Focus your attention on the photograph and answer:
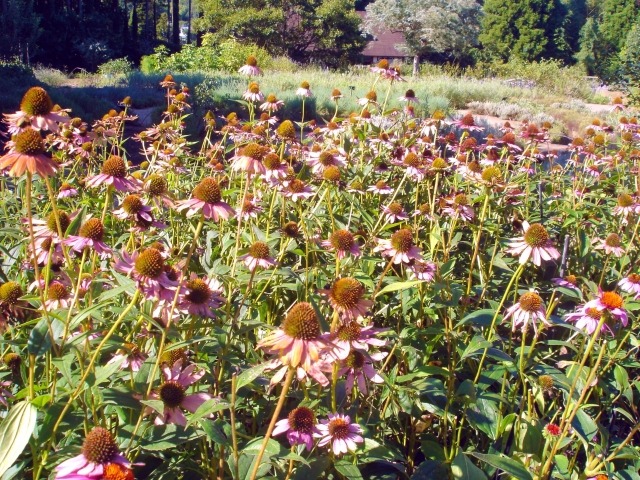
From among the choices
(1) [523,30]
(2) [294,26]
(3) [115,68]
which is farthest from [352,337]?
(1) [523,30]

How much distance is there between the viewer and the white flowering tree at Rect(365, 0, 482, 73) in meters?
20.1

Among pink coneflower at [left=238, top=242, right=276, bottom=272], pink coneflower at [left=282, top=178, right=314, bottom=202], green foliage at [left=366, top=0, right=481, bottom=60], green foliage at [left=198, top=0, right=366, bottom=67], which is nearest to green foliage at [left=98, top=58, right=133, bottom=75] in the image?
green foliage at [left=198, top=0, right=366, bottom=67]

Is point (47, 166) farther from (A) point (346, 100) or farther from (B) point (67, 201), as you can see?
(A) point (346, 100)

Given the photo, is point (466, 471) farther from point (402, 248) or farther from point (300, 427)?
point (402, 248)

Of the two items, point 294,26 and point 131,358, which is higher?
point 294,26

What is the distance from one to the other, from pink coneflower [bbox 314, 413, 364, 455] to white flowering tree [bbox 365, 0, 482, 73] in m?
19.4

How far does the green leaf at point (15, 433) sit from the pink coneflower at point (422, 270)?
85 centimetres

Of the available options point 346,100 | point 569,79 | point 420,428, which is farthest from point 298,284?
point 569,79

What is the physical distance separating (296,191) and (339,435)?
0.86 m

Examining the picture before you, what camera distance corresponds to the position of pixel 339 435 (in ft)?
3.18

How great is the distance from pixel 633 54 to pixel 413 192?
14.7 ft

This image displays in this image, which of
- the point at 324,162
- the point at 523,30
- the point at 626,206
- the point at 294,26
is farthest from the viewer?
the point at 523,30

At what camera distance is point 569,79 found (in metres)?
15.8

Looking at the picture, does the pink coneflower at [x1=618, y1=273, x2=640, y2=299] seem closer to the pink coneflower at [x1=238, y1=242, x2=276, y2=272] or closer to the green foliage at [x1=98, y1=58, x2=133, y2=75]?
the pink coneflower at [x1=238, y1=242, x2=276, y2=272]
